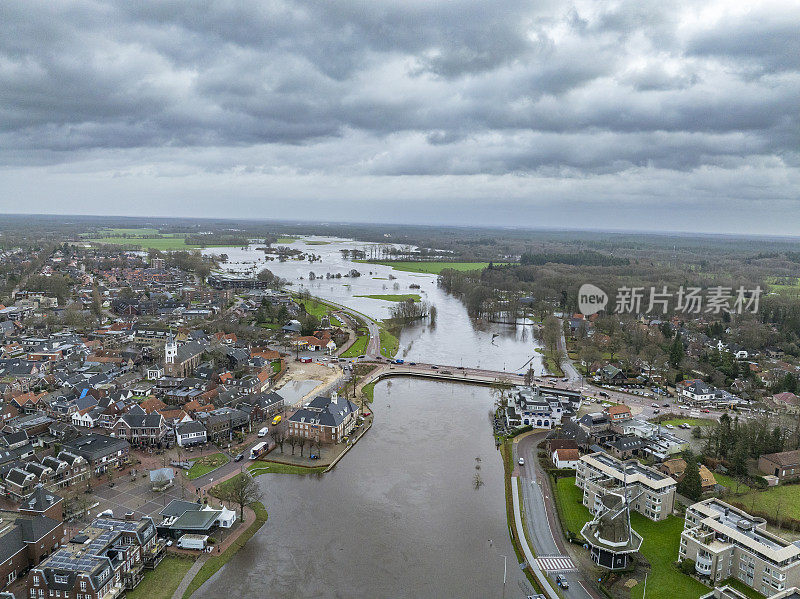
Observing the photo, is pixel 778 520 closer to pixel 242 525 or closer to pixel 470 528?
pixel 470 528

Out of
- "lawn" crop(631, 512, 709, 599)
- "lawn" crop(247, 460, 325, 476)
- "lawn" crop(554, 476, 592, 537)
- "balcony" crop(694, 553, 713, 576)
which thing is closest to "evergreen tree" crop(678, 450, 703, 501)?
"lawn" crop(631, 512, 709, 599)

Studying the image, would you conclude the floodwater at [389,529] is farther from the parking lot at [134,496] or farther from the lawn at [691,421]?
the lawn at [691,421]

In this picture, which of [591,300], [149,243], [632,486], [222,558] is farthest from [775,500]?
[149,243]

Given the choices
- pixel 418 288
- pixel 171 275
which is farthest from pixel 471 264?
pixel 171 275

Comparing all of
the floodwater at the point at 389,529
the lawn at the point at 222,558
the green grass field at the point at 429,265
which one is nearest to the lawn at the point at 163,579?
the lawn at the point at 222,558

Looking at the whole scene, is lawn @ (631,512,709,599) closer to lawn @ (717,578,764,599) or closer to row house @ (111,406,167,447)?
lawn @ (717,578,764,599)

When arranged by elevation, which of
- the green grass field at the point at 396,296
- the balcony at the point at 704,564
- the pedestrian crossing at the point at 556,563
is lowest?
the pedestrian crossing at the point at 556,563
